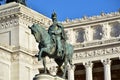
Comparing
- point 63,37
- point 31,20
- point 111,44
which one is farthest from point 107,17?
point 63,37

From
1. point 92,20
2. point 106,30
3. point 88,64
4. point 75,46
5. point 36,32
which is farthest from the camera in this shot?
point 92,20

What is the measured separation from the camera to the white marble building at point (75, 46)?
6544cm

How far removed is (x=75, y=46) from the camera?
66.8m

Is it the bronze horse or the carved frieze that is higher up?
the carved frieze

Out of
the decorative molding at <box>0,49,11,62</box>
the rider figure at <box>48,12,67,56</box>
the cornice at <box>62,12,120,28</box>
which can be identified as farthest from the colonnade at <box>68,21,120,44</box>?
the rider figure at <box>48,12,67,56</box>

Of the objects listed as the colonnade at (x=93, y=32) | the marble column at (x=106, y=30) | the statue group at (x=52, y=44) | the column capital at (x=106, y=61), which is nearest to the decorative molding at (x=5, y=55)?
the colonnade at (x=93, y=32)

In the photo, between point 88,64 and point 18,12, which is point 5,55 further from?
point 88,64

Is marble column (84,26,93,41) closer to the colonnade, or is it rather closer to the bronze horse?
the colonnade

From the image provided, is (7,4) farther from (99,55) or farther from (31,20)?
(99,55)

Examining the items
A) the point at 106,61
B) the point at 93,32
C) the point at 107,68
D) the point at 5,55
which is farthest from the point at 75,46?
the point at 5,55

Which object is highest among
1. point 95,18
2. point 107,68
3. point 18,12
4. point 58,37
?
point 18,12

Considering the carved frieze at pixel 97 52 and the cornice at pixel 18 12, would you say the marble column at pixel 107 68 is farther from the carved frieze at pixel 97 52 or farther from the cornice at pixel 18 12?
the cornice at pixel 18 12

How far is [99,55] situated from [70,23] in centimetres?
652

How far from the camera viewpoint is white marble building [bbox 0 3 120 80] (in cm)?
6544
